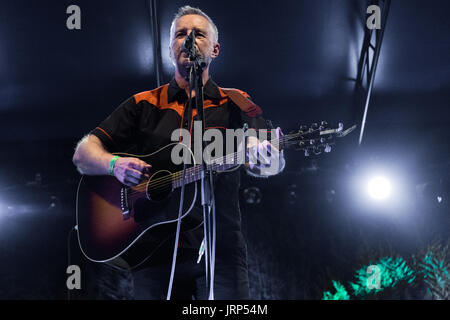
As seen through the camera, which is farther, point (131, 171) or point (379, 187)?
point (379, 187)

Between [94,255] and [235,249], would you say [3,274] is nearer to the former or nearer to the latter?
[94,255]

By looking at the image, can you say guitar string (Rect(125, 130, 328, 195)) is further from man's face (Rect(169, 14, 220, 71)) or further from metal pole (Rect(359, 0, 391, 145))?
metal pole (Rect(359, 0, 391, 145))

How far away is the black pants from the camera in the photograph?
5.83ft

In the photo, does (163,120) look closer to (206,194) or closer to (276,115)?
(206,194)

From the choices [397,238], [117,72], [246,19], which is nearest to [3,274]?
[117,72]

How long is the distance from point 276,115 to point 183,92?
309 cm

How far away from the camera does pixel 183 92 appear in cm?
230

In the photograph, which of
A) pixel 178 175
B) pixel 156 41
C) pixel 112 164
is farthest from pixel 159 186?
pixel 156 41

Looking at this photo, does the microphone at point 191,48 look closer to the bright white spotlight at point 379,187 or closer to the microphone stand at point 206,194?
the microphone stand at point 206,194

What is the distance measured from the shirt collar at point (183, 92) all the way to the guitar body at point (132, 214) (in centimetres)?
36

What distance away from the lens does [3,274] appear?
5355 millimetres

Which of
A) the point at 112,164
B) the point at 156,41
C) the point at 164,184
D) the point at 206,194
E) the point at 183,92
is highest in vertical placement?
the point at 156,41

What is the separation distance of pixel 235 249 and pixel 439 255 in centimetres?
480

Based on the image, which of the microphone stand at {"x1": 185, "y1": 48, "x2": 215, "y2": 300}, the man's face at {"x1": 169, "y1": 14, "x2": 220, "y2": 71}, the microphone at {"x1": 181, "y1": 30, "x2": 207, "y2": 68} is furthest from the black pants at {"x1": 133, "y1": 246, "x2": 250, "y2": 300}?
the man's face at {"x1": 169, "y1": 14, "x2": 220, "y2": 71}
